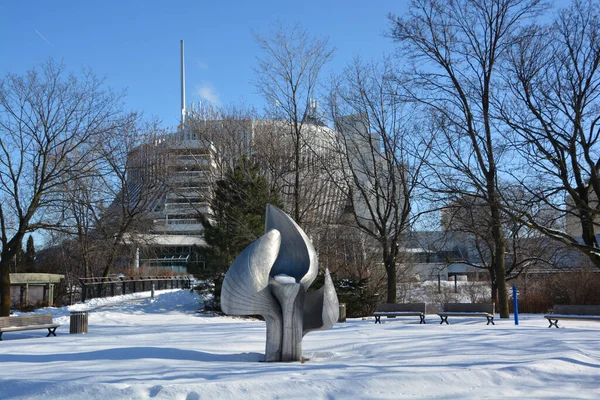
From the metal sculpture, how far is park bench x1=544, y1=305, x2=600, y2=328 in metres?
8.26

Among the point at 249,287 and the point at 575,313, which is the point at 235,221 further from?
the point at 249,287

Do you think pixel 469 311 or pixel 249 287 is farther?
pixel 469 311

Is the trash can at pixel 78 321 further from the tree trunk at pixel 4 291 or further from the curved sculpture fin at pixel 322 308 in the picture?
the curved sculpture fin at pixel 322 308

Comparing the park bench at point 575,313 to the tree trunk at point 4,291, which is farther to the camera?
the tree trunk at point 4,291

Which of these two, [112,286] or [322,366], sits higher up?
[112,286]

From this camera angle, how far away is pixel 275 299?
1040cm

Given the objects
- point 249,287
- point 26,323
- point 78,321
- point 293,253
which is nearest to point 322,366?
point 249,287

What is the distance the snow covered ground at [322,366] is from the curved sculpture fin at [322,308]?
596 mm

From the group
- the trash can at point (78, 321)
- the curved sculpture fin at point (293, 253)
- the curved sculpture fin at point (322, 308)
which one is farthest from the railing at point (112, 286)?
the curved sculpture fin at point (322, 308)

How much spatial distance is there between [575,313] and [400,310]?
5028 mm

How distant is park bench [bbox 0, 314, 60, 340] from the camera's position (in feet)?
47.8

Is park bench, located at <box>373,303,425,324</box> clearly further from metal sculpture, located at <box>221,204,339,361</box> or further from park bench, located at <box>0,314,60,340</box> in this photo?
park bench, located at <box>0,314,60,340</box>

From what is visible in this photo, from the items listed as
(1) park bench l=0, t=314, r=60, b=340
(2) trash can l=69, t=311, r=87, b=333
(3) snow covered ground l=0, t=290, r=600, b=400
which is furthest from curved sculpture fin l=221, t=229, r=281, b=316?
(1) park bench l=0, t=314, r=60, b=340

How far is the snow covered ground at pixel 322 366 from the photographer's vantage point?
7.37m
